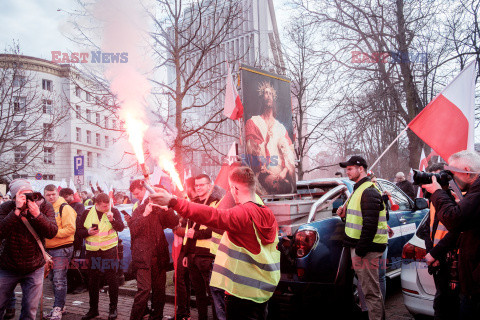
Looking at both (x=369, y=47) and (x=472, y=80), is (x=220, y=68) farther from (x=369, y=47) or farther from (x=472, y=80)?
(x=369, y=47)

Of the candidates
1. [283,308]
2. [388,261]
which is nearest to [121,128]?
[283,308]

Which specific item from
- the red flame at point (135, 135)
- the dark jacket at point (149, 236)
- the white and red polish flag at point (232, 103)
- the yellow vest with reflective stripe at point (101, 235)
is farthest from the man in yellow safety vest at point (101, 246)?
the white and red polish flag at point (232, 103)

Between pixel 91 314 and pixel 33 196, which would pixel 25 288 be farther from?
pixel 91 314

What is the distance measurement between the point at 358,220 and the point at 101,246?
3942mm

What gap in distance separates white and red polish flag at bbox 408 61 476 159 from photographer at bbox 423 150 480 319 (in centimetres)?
147

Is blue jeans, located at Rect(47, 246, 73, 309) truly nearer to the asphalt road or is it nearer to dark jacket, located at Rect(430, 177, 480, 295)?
the asphalt road

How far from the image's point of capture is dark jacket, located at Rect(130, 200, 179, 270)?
4910 mm

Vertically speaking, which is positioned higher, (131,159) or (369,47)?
(369,47)

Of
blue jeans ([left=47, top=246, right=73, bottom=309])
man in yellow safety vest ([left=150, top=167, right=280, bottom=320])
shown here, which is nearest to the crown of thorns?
blue jeans ([left=47, top=246, right=73, bottom=309])

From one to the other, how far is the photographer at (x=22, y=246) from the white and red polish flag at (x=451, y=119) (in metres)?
4.84

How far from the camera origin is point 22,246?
4.36m

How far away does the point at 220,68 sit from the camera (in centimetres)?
888

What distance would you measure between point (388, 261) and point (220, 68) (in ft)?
18.7

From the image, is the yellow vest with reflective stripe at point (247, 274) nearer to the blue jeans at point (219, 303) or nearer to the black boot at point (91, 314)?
the blue jeans at point (219, 303)
